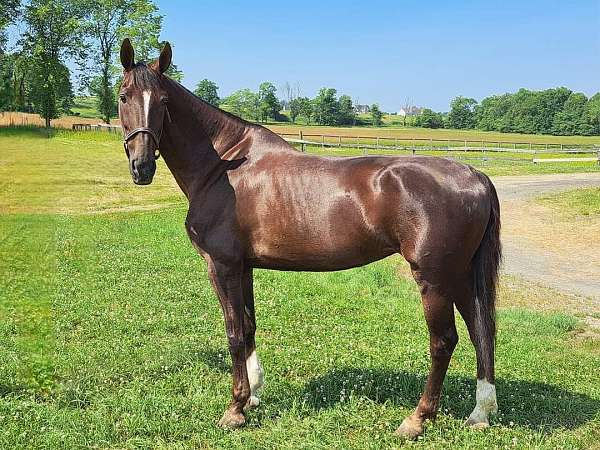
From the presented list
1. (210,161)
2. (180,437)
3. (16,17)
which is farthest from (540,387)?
(16,17)

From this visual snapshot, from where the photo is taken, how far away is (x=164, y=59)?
377 centimetres

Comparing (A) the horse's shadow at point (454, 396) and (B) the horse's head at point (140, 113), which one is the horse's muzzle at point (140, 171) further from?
(A) the horse's shadow at point (454, 396)

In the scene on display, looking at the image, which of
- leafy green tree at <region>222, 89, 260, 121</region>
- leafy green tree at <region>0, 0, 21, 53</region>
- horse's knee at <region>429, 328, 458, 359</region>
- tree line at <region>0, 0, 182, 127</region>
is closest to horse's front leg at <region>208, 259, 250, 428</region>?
horse's knee at <region>429, 328, 458, 359</region>

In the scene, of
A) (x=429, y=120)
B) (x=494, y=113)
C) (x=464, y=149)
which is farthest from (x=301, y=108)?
(x=464, y=149)

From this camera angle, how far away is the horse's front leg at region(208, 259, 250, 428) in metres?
3.91

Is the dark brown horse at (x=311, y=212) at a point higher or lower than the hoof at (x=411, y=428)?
higher

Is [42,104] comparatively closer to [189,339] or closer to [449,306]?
[189,339]

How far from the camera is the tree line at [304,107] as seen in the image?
255ft

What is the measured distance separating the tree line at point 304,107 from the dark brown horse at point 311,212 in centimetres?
7260

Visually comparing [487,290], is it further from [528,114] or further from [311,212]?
[528,114]

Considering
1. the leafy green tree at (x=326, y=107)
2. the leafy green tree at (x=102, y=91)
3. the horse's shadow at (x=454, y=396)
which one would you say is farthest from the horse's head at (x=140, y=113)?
the leafy green tree at (x=326, y=107)

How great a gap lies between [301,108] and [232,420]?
8861 cm

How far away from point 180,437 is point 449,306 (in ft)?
→ 6.56

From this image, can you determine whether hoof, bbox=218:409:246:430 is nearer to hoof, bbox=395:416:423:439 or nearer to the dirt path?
hoof, bbox=395:416:423:439
